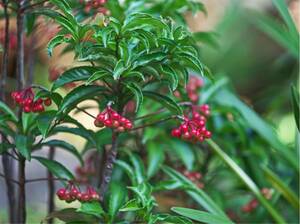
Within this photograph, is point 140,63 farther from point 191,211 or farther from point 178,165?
point 178,165

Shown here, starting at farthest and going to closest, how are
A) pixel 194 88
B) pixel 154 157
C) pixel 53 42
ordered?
pixel 194 88
pixel 154 157
pixel 53 42

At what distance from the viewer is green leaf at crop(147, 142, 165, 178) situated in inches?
62.0

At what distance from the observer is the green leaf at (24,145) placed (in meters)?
A: 1.15

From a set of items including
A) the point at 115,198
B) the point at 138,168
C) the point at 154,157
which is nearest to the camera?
the point at 115,198

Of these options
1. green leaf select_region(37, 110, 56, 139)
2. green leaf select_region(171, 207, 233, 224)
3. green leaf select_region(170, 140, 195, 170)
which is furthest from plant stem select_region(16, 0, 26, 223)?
green leaf select_region(170, 140, 195, 170)

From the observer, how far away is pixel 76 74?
115 centimetres

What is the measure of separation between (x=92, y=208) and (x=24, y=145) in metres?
0.18

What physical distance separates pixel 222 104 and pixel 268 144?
8.2 inches

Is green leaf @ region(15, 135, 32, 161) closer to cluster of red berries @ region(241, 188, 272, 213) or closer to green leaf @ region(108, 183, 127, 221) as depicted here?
green leaf @ region(108, 183, 127, 221)

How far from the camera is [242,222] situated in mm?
1876

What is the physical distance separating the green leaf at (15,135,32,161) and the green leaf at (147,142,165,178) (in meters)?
0.41

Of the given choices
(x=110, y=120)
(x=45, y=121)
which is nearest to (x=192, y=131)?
(x=110, y=120)

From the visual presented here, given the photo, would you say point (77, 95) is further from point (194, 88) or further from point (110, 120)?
point (194, 88)

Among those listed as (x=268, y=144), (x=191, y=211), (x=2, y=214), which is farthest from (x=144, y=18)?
(x=2, y=214)
